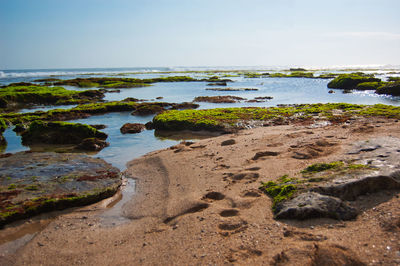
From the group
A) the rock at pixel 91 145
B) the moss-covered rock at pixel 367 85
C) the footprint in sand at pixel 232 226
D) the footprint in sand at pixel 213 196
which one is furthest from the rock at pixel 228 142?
the moss-covered rock at pixel 367 85

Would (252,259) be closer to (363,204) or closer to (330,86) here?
(363,204)

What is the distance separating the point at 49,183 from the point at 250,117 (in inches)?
439

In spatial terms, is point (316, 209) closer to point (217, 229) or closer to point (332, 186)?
point (332, 186)

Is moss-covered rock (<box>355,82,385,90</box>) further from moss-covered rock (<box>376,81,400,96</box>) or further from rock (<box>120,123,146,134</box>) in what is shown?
rock (<box>120,123,146,134</box>)

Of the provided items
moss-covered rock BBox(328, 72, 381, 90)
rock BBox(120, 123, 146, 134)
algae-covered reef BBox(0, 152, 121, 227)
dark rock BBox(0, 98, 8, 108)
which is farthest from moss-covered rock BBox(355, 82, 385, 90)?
dark rock BBox(0, 98, 8, 108)

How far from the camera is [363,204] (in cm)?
455

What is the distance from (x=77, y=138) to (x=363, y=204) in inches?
474

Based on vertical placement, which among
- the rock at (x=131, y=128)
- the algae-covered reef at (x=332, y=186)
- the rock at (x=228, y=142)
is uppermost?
the algae-covered reef at (x=332, y=186)

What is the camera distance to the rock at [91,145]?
38.9 feet

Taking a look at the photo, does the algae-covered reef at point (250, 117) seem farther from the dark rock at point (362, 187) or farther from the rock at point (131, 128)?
the dark rock at point (362, 187)

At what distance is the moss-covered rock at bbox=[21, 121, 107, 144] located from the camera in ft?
43.3

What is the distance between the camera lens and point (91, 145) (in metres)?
11.9

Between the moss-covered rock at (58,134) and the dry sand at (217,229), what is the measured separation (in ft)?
21.4

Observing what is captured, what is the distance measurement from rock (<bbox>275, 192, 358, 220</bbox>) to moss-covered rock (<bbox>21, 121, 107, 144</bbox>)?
35.6ft
